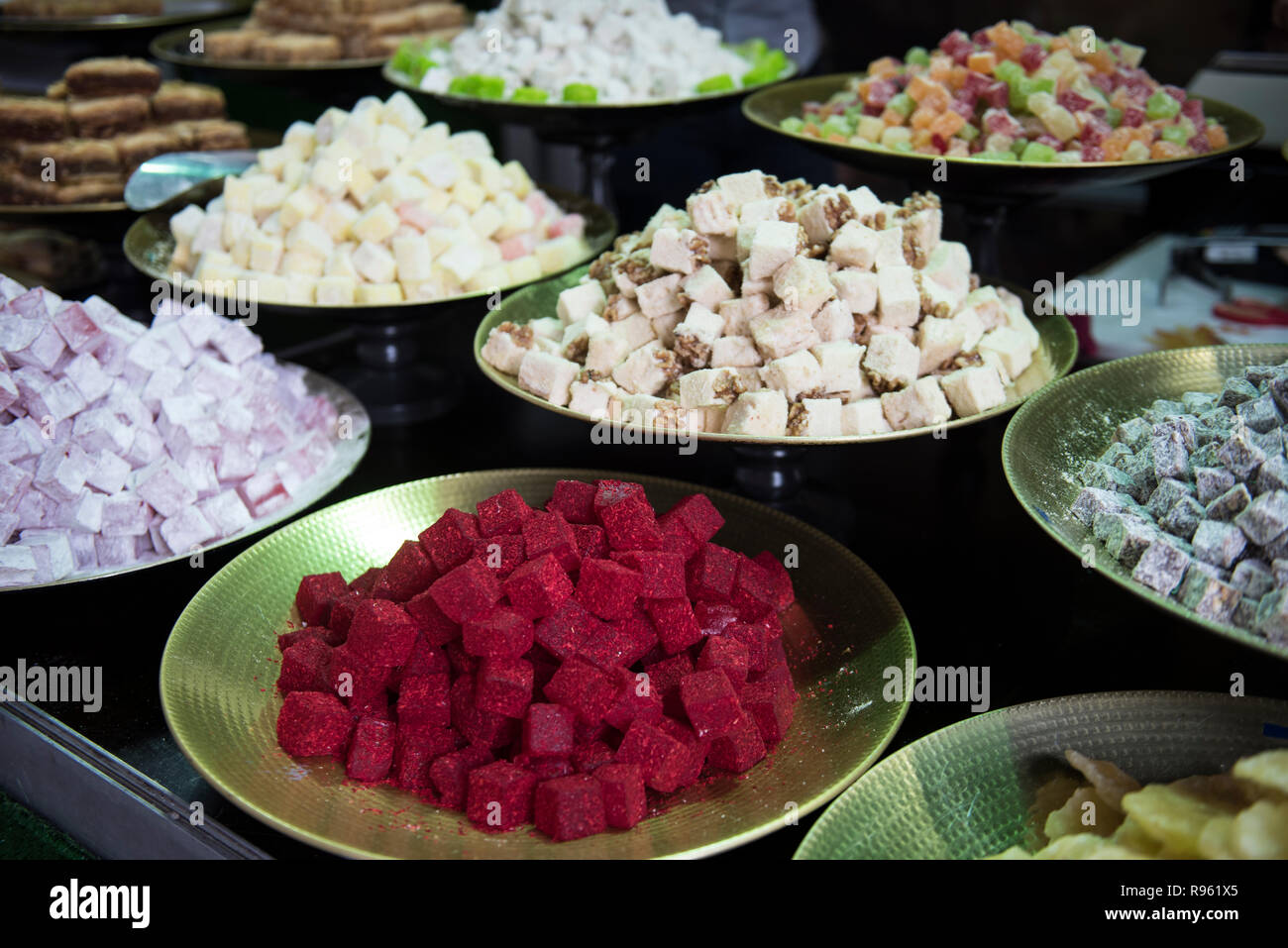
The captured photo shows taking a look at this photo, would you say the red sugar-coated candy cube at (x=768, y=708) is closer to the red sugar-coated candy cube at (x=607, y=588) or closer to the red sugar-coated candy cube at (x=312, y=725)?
the red sugar-coated candy cube at (x=607, y=588)

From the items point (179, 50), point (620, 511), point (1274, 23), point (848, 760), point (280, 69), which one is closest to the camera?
point (848, 760)

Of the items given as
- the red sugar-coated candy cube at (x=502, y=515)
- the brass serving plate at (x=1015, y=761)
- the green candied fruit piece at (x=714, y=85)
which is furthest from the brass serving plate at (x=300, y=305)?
the brass serving plate at (x=1015, y=761)

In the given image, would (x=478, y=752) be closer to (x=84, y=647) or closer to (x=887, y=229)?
(x=84, y=647)

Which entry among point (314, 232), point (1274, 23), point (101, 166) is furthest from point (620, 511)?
point (1274, 23)

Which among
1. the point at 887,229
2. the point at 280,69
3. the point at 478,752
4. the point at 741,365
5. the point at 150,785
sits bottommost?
the point at 150,785

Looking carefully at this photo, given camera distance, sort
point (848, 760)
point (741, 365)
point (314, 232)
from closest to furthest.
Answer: point (848, 760) < point (741, 365) < point (314, 232)

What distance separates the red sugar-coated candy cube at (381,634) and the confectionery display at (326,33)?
6.35ft

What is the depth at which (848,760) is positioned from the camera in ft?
3.42

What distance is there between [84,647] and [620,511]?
79 cm

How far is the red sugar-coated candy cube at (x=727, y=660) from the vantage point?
3.66 ft

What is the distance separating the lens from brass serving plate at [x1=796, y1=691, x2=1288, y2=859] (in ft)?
3.10

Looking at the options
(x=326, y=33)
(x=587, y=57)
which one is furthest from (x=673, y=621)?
(x=326, y=33)

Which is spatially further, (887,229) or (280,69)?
(280,69)

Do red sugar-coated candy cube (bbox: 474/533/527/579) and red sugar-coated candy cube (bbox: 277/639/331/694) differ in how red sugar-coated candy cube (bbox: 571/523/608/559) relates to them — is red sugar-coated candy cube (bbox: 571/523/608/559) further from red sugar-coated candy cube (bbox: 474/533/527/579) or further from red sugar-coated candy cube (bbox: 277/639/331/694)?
red sugar-coated candy cube (bbox: 277/639/331/694)
